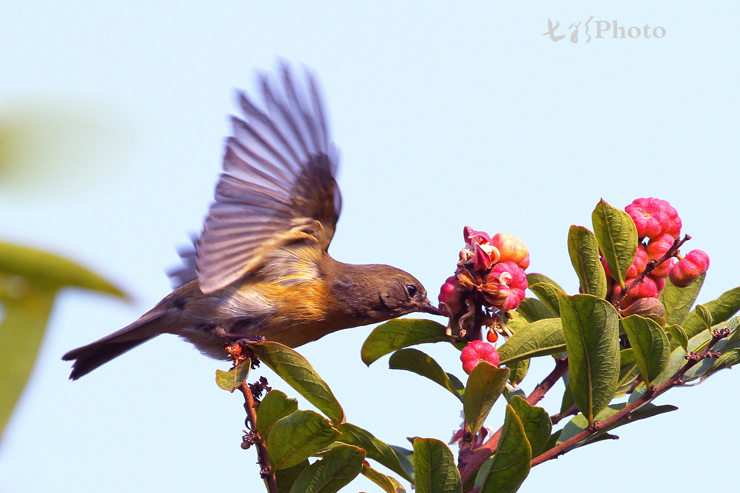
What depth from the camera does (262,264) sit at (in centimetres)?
514

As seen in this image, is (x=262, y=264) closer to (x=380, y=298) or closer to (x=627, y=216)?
(x=380, y=298)

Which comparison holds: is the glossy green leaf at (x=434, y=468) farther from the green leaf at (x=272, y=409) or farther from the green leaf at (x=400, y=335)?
the green leaf at (x=400, y=335)

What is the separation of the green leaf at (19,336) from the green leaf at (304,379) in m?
2.34

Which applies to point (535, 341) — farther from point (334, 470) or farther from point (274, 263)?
point (274, 263)

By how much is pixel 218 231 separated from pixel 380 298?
139cm

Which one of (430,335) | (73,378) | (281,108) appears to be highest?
(281,108)

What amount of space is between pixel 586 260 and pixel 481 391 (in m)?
0.76

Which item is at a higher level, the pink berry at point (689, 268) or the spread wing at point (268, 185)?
the spread wing at point (268, 185)

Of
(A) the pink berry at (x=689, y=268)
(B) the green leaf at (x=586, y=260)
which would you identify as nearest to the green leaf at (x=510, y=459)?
(B) the green leaf at (x=586, y=260)

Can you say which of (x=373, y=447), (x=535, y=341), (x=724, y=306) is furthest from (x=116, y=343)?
(x=724, y=306)

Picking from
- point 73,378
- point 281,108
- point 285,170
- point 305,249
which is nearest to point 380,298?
point 305,249

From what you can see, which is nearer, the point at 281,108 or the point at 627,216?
the point at 627,216

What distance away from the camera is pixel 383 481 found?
2.85 meters

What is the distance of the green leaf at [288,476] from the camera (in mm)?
2918
